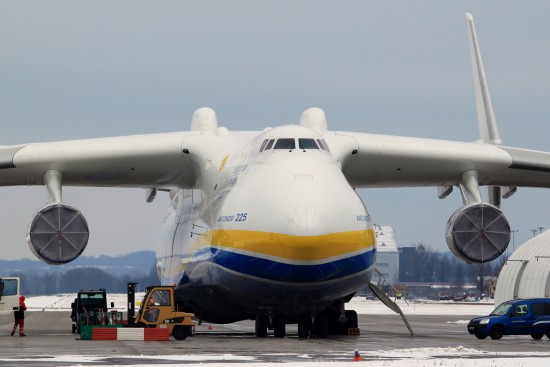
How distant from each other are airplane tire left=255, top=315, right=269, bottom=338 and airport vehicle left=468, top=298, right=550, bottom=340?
549 cm

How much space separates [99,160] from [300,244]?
7188mm

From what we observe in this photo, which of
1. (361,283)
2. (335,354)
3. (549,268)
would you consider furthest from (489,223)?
(549,268)

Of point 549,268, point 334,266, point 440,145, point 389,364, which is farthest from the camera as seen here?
point 549,268

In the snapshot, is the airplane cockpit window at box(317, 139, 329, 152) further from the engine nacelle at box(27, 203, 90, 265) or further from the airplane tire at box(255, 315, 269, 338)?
the engine nacelle at box(27, 203, 90, 265)

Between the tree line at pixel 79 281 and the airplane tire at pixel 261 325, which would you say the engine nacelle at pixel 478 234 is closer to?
the airplane tire at pixel 261 325

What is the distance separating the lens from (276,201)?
90.2ft

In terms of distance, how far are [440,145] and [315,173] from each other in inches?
229

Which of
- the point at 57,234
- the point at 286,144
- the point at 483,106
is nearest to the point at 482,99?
the point at 483,106

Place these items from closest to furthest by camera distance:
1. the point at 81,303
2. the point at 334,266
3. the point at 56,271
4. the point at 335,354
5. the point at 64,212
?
the point at 335,354
the point at 334,266
the point at 64,212
the point at 81,303
the point at 56,271

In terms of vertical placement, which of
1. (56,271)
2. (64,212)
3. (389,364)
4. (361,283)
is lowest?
(389,364)

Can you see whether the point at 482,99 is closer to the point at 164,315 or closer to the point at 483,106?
the point at 483,106

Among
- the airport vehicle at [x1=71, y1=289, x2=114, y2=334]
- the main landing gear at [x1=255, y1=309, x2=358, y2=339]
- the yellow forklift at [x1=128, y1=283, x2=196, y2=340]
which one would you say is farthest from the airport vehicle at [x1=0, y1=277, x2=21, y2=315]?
the main landing gear at [x1=255, y1=309, x2=358, y2=339]

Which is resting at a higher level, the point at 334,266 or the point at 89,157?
the point at 89,157

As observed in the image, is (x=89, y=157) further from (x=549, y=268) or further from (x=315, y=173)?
(x=549, y=268)
